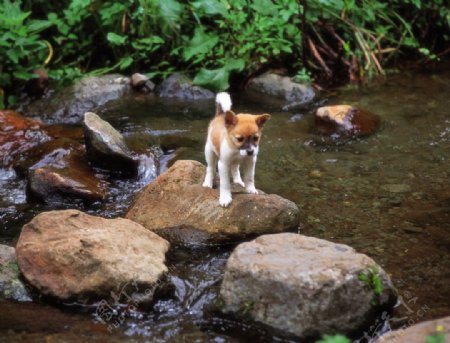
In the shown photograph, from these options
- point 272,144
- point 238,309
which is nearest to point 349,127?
point 272,144

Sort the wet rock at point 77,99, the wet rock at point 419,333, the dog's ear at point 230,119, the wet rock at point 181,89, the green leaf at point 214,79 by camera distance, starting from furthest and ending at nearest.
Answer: the wet rock at point 181,89, the green leaf at point 214,79, the wet rock at point 77,99, the dog's ear at point 230,119, the wet rock at point 419,333

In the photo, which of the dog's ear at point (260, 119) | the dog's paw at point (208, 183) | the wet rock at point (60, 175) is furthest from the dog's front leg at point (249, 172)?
the wet rock at point (60, 175)

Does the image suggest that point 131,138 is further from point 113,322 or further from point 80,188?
point 113,322

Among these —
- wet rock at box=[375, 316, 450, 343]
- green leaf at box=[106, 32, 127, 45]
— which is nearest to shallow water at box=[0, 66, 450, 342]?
wet rock at box=[375, 316, 450, 343]

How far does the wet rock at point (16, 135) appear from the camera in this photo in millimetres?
7051

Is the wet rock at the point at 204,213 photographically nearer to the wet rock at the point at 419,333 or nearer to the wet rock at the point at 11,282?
the wet rock at the point at 11,282

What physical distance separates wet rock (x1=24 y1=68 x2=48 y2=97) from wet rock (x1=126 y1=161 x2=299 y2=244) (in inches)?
165

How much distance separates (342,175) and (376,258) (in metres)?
1.85

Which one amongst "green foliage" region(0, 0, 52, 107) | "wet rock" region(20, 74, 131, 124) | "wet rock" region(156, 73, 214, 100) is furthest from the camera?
"wet rock" region(156, 73, 214, 100)

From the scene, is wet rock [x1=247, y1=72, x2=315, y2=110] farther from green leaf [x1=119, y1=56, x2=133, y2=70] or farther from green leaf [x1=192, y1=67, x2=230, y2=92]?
green leaf [x1=119, y1=56, x2=133, y2=70]

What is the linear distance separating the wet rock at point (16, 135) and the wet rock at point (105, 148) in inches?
38.5

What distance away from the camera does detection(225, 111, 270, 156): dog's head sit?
473 cm

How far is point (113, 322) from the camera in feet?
13.7

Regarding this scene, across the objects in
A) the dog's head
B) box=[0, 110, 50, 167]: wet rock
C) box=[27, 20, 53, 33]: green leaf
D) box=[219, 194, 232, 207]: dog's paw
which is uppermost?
the dog's head
